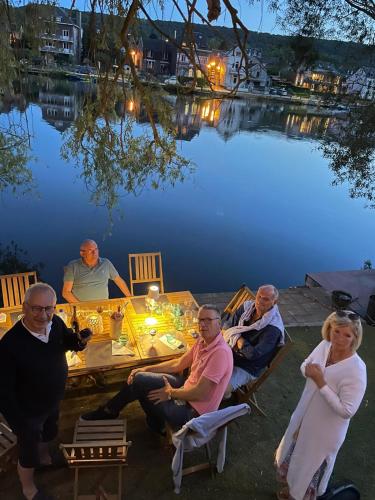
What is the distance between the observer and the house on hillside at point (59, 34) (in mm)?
3267

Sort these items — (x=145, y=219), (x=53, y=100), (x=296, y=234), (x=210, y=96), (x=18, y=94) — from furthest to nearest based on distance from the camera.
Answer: (x=53, y=100)
(x=296, y=234)
(x=145, y=219)
(x=18, y=94)
(x=210, y=96)

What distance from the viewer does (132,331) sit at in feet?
10.7

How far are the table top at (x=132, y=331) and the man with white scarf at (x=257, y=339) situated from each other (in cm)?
44

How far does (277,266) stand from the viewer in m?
10.4

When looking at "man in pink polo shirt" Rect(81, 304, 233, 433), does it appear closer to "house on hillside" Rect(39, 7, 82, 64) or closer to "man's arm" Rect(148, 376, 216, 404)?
"man's arm" Rect(148, 376, 216, 404)

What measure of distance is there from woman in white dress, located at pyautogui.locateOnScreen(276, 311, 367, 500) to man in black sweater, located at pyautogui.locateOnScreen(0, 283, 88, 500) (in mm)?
1558

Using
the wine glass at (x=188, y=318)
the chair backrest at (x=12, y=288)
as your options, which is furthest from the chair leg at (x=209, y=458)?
the chair backrest at (x=12, y=288)

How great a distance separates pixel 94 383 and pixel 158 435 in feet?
2.90

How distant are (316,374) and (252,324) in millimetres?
1011

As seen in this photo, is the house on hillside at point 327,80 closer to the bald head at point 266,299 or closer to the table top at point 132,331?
the bald head at point 266,299

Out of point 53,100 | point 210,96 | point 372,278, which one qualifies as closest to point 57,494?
point 210,96

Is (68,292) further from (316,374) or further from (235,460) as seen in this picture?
(316,374)

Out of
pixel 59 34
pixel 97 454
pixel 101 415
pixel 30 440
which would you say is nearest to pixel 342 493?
pixel 97 454

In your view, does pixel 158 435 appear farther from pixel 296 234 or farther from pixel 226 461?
pixel 296 234
